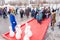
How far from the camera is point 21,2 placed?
5.09 m

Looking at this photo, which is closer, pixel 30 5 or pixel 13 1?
pixel 13 1

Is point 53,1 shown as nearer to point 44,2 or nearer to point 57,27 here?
point 44,2

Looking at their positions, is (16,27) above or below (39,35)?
above

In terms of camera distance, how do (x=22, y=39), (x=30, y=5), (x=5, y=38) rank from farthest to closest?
(x=30, y=5) → (x=5, y=38) → (x=22, y=39)

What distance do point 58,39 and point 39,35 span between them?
436mm

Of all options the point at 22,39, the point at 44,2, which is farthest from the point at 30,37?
the point at 44,2

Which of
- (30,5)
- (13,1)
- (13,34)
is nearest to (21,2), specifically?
(13,1)

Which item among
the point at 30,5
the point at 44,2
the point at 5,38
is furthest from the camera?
the point at 44,2

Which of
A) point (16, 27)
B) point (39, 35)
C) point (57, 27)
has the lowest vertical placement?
point (57, 27)

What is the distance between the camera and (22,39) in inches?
126

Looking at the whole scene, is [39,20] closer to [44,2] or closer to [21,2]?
[21,2]

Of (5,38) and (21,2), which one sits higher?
(21,2)

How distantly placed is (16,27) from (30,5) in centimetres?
252

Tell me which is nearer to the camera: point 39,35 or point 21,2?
point 39,35
